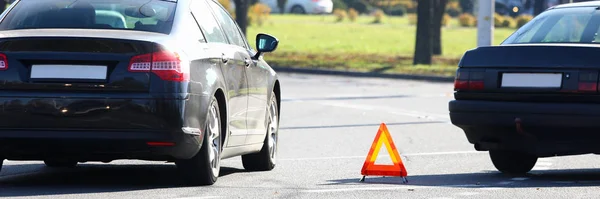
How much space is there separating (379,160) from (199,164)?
12.4 ft

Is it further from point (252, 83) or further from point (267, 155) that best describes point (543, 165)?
point (252, 83)

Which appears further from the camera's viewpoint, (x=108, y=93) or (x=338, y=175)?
(x=338, y=175)

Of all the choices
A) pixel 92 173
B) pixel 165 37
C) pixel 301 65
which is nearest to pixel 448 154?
pixel 92 173

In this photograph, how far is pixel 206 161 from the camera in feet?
29.7

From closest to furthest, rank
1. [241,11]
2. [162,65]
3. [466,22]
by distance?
[162,65] → [241,11] → [466,22]

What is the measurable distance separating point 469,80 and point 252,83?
1.62 meters

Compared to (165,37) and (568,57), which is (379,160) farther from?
(165,37)

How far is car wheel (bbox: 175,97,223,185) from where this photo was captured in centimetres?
898

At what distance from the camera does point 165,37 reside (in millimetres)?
8844

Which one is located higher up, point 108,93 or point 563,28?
point 108,93

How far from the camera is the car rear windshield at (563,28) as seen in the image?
10281 millimetres

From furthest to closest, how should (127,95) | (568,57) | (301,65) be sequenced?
(301,65) < (568,57) < (127,95)

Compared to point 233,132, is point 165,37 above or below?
above

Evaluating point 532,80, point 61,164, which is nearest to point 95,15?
point 61,164
